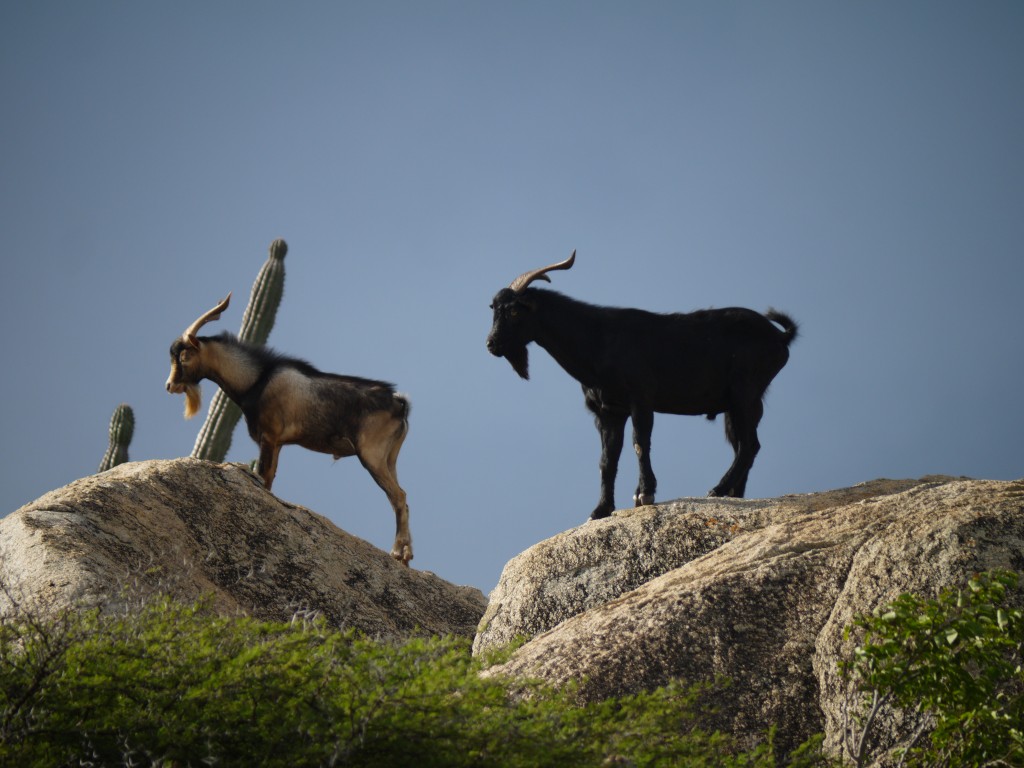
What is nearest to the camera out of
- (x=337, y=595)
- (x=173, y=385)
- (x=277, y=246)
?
(x=337, y=595)

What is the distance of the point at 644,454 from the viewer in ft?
28.2

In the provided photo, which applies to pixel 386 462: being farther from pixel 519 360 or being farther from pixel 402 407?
pixel 519 360

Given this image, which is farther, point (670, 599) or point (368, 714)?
point (670, 599)

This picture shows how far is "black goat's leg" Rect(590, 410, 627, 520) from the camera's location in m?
8.66

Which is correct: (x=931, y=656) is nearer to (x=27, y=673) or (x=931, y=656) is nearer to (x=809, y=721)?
(x=809, y=721)

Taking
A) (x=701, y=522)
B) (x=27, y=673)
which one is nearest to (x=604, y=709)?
(x=27, y=673)

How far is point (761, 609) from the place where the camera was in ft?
18.7

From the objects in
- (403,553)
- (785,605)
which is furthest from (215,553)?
(785,605)

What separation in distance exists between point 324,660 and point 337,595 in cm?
452

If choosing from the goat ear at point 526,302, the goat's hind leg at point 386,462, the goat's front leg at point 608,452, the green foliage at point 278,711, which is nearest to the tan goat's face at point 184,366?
the goat's hind leg at point 386,462

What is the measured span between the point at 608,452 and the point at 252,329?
8.08 meters

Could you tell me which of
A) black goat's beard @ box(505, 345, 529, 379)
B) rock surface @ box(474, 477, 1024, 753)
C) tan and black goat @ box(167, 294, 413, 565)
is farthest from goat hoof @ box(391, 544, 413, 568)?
rock surface @ box(474, 477, 1024, 753)

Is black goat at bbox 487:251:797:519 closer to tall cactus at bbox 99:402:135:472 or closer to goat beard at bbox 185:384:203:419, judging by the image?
goat beard at bbox 185:384:203:419

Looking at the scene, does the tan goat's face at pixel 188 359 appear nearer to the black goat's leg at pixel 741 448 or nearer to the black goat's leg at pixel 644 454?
the black goat's leg at pixel 644 454
